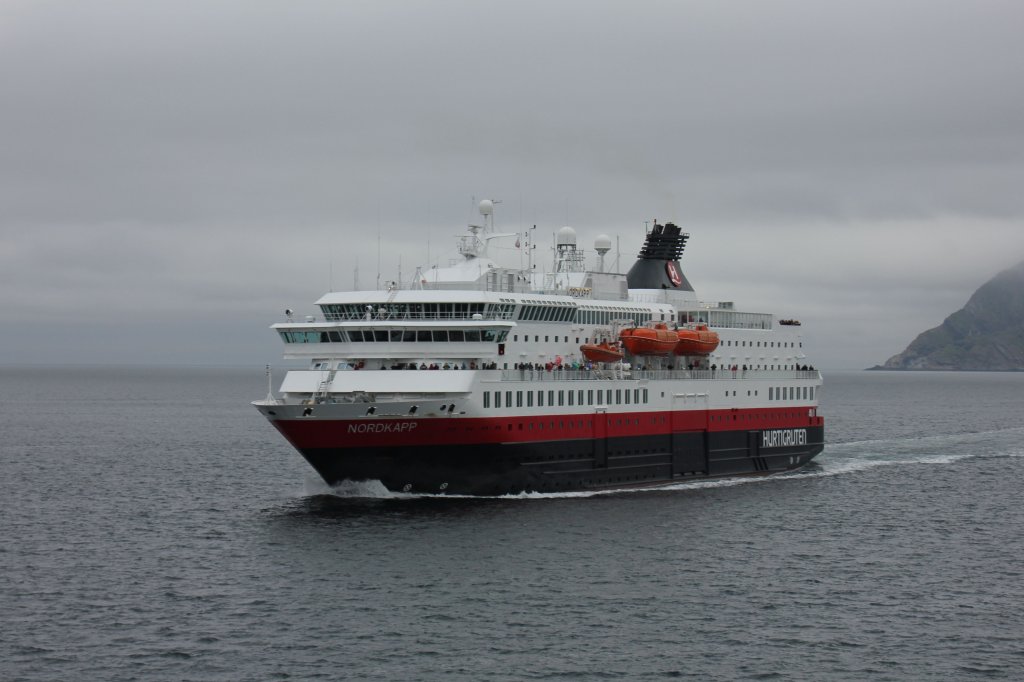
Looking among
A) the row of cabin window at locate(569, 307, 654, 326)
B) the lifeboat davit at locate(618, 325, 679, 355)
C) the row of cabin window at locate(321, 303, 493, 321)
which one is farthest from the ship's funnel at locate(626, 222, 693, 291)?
the row of cabin window at locate(321, 303, 493, 321)

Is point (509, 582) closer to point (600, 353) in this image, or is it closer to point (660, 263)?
point (600, 353)

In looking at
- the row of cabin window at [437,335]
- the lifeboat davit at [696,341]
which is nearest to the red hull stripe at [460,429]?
the row of cabin window at [437,335]

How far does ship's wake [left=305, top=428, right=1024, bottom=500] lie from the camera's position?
5400 centimetres

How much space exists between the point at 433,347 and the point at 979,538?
24.2 m

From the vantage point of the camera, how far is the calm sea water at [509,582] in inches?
1294

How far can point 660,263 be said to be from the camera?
7281 centimetres

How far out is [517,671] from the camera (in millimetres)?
32031

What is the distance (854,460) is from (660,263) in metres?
20.0

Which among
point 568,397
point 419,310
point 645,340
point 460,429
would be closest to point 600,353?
point 645,340

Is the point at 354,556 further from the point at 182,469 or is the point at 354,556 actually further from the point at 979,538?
the point at 182,469

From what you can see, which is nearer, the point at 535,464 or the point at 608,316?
the point at 535,464

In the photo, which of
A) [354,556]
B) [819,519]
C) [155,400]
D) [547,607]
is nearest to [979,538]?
[819,519]

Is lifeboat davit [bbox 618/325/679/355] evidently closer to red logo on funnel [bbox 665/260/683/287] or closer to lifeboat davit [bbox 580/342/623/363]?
lifeboat davit [bbox 580/342/623/363]

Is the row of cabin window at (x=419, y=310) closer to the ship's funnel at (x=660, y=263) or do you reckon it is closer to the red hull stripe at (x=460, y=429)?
the red hull stripe at (x=460, y=429)
